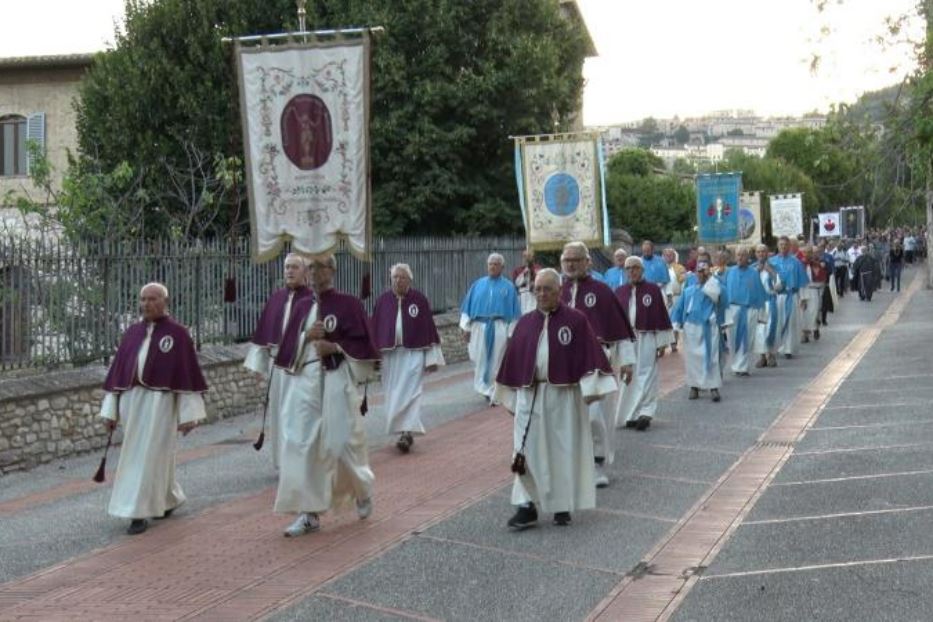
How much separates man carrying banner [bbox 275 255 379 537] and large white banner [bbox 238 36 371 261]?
1016 mm

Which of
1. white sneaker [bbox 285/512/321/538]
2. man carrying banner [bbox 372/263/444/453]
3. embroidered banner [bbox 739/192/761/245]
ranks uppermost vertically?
embroidered banner [bbox 739/192/761/245]

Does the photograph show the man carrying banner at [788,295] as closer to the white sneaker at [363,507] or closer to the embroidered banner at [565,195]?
the embroidered banner at [565,195]

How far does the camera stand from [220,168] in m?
24.6

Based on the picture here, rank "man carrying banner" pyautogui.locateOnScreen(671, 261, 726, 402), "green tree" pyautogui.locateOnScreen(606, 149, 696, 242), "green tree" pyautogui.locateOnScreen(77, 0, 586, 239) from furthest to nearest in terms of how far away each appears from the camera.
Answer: "green tree" pyautogui.locateOnScreen(606, 149, 696, 242) < "green tree" pyautogui.locateOnScreen(77, 0, 586, 239) < "man carrying banner" pyautogui.locateOnScreen(671, 261, 726, 402)

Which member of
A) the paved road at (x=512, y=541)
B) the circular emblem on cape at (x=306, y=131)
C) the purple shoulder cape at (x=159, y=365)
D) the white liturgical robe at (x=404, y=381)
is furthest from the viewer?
the white liturgical robe at (x=404, y=381)

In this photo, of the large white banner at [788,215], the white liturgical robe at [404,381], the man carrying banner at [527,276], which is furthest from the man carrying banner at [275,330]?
the large white banner at [788,215]

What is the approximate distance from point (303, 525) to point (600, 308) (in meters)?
3.31

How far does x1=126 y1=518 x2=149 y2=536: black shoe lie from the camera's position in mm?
9094

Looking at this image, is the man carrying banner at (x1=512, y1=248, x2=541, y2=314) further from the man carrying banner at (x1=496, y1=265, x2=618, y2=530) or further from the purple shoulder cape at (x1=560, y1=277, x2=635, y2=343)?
the man carrying banner at (x1=496, y1=265, x2=618, y2=530)

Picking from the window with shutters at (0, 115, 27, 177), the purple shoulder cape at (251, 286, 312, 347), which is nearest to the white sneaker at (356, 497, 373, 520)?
the purple shoulder cape at (251, 286, 312, 347)

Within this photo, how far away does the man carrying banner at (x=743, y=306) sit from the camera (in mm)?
19672

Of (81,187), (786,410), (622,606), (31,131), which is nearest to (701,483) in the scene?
(622,606)

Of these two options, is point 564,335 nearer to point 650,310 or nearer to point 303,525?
point 303,525

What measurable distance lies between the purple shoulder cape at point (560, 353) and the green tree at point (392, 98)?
19.6 metres
